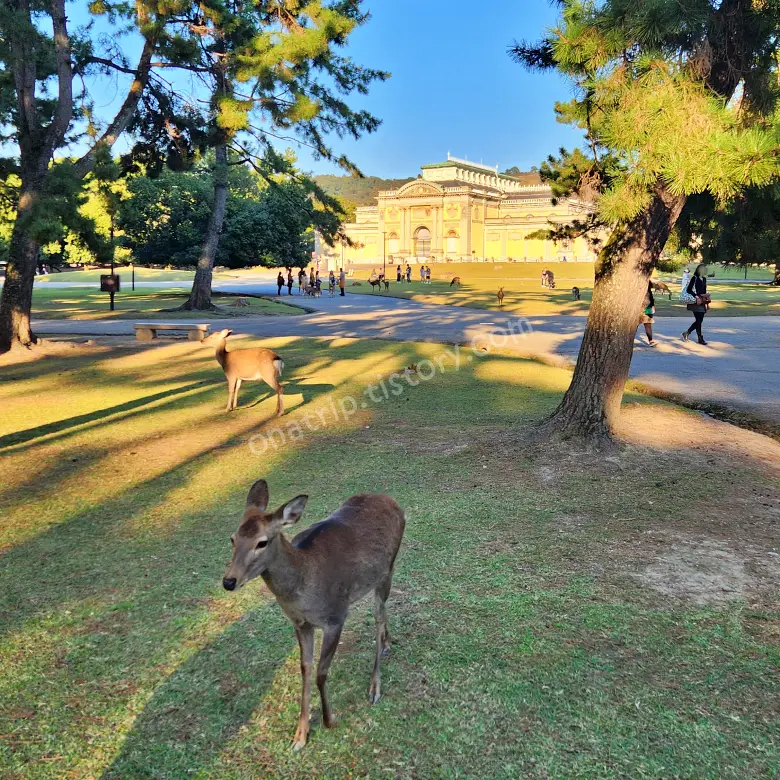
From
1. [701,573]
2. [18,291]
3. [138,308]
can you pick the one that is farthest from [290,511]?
[138,308]

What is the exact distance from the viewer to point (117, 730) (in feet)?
9.62

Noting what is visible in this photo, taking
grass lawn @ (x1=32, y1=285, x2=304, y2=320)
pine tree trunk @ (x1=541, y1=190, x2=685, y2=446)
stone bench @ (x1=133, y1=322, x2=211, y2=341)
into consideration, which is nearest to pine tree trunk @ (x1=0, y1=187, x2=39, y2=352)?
stone bench @ (x1=133, y1=322, x2=211, y2=341)

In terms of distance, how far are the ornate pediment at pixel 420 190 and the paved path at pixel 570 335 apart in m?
81.4

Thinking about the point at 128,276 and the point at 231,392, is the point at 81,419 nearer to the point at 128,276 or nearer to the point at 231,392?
the point at 231,392

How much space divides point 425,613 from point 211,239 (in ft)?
77.3

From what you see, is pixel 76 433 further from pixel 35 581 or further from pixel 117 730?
pixel 117 730

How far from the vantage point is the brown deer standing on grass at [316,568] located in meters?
2.68

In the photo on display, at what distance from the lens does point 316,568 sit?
2902 millimetres

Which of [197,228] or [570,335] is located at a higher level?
[197,228]

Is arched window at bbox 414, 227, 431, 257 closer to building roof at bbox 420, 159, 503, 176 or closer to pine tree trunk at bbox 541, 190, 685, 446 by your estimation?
building roof at bbox 420, 159, 503, 176

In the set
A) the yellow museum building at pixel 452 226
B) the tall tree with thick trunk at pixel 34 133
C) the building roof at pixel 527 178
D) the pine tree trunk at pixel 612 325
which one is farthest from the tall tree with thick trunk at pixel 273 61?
the building roof at pixel 527 178

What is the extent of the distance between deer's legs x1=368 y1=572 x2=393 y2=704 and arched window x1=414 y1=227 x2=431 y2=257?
107 m

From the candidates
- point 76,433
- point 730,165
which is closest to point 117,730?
point 730,165

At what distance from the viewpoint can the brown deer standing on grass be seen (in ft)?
8.80
